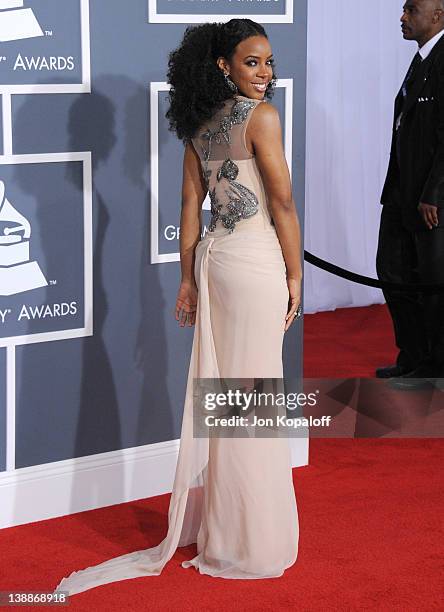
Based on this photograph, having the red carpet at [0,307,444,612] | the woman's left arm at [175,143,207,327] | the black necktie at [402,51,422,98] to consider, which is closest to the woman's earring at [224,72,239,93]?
the woman's left arm at [175,143,207,327]

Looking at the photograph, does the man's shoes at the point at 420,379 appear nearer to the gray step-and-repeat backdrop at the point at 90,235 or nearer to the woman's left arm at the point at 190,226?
the gray step-and-repeat backdrop at the point at 90,235

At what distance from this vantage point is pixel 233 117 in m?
3.15

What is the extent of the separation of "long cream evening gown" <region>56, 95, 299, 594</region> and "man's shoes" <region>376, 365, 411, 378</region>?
8.69 feet

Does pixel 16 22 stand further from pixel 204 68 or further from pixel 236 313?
pixel 236 313

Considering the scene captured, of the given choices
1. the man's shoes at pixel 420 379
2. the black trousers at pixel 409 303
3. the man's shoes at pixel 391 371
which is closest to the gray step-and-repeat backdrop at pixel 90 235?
the black trousers at pixel 409 303

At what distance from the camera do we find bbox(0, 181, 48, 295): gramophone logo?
3672mm

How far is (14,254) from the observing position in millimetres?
3709

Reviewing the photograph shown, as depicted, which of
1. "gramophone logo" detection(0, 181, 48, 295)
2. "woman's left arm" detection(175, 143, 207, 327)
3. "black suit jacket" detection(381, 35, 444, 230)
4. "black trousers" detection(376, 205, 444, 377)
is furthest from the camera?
"black trousers" detection(376, 205, 444, 377)

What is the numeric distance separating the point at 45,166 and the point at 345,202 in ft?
14.8

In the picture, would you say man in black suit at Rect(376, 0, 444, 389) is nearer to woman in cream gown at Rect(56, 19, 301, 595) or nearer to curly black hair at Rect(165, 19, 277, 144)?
woman in cream gown at Rect(56, 19, 301, 595)

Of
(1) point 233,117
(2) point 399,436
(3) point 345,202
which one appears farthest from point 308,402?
(3) point 345,202

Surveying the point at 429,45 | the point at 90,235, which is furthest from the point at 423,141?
the point at 90,235

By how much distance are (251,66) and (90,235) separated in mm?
1033

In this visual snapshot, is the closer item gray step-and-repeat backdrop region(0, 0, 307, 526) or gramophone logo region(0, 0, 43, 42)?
gramophone logo region(0, 0, 43, 42)
